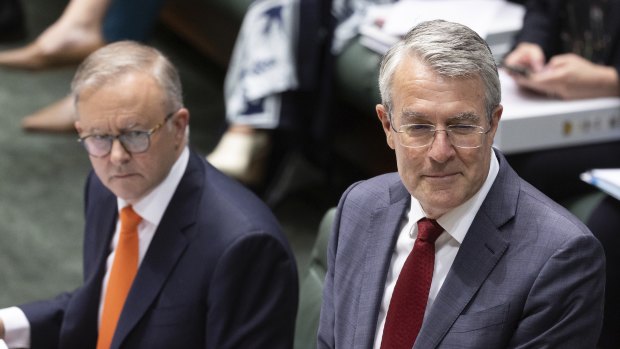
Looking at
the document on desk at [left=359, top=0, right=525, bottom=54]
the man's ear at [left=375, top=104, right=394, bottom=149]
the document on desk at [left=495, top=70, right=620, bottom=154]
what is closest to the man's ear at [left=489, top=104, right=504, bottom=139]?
the man's ear at [left=375, top=104, right=394, bottom=149]

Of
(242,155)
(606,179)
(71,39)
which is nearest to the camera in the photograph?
(606,179)

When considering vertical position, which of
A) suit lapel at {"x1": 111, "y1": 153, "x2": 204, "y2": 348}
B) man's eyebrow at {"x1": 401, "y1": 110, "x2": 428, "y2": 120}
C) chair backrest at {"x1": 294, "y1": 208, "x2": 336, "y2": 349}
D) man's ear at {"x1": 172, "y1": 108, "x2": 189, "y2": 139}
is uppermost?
man's eyebrow at {"x1": 401, "y1": 110, "x2": 428, "y2": 120}

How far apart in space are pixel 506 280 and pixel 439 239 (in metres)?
0.16

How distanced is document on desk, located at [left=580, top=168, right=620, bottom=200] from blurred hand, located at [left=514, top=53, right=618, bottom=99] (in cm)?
28

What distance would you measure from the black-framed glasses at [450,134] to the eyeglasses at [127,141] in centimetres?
63

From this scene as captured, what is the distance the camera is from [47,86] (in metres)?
4.71

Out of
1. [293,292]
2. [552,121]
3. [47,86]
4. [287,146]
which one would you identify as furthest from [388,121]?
[47,86]

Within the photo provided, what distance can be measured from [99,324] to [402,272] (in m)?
0.78

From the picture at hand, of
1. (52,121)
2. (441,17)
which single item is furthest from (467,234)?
(52,121)

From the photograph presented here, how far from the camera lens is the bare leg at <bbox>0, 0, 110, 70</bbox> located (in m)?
4.04

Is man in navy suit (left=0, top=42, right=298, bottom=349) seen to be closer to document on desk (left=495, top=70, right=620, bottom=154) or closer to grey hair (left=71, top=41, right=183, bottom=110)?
grey hair (left=71, top=41, right=183, bottom=110)

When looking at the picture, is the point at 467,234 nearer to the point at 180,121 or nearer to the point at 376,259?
the point at 376,259

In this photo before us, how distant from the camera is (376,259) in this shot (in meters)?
1.87

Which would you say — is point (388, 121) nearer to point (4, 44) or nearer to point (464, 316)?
point (464, 316)
